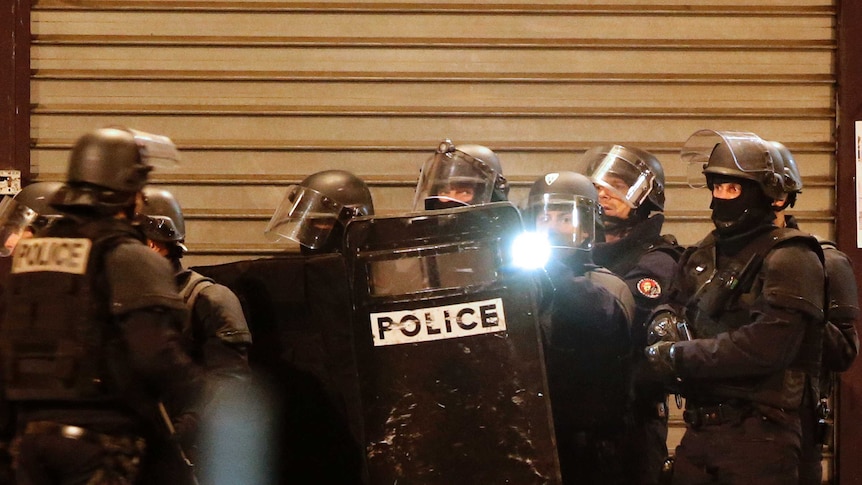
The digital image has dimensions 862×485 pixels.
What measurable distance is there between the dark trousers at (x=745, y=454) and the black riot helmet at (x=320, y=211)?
2191mm

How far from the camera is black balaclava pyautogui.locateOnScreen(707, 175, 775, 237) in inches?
164

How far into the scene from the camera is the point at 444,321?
3.78 m

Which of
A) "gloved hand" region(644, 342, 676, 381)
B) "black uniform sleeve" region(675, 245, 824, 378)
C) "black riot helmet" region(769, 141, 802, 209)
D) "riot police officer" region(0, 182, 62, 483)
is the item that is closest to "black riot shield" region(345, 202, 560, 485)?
"gloved hand" region(644, 342, 676, 381)

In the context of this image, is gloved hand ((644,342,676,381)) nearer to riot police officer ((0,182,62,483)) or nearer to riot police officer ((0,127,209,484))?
riot police officer ((0,127,209,484))

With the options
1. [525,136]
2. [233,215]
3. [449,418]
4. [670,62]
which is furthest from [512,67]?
[449,418]

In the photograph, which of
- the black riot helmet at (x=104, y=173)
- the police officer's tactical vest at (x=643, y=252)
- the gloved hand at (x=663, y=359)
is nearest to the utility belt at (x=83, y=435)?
the black riot helmet at (x=104, y=173)

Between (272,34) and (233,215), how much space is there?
1.18 meters

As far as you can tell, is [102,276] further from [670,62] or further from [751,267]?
[670,62]

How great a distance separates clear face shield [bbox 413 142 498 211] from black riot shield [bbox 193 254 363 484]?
557 mm

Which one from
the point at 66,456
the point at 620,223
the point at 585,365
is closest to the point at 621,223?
the point at 620,223

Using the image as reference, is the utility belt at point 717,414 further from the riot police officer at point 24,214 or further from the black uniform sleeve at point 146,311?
the riot police officer at point 24,214

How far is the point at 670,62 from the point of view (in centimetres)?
643

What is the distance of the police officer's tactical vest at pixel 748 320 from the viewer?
398 centimetres

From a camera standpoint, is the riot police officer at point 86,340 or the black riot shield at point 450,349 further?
the black riot shield at point 450,349
